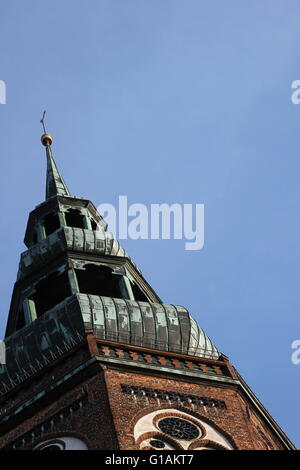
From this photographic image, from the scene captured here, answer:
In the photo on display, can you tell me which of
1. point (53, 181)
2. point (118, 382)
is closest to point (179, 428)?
point (118, 382)

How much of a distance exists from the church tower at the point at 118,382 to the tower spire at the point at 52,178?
6840 mm

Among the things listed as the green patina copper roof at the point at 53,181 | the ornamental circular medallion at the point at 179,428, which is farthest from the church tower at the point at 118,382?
the green patina copper roof at the point at 53,181

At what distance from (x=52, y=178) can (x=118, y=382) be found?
16459 millimetres

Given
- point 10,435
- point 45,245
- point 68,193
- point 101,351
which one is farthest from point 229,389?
point 68,193

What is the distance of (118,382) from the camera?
3212 centimetres

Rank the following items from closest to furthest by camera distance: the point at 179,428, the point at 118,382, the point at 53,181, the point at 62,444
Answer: the point at 62,444, the point at 179,428, the point at 118,382, the point at 53,181

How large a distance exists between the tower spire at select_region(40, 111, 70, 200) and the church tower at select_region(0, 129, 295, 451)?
6840mm

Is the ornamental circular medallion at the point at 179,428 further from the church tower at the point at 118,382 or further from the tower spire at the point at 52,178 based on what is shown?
the tower spire at the point at 52,178

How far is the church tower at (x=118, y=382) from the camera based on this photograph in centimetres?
3077

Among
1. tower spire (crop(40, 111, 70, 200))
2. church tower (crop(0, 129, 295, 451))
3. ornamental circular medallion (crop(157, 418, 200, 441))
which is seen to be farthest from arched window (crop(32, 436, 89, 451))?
tower spire (crop(40, 111, 70, 200))

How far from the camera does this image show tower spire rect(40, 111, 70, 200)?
45.8m

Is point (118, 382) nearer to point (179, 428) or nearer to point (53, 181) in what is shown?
point (179, 428)
